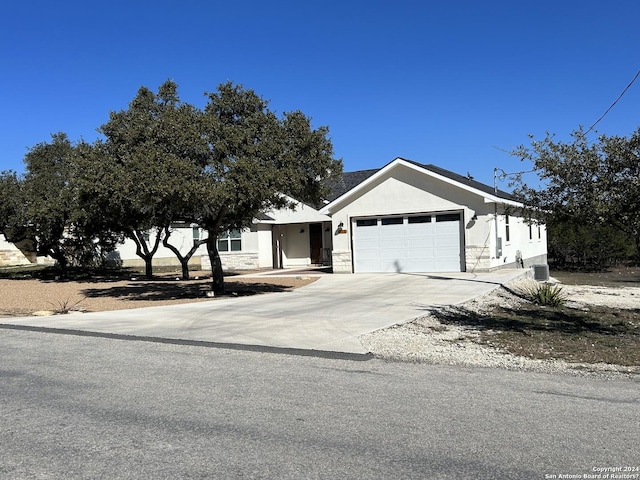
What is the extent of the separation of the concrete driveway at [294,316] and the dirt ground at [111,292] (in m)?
1.59

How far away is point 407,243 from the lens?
22828 mm

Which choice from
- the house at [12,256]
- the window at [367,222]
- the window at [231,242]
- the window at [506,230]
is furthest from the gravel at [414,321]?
the house at [12,256]

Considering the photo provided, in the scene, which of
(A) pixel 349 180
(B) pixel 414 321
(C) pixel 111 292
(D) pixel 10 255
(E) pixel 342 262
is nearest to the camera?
(B) pixel 414 321

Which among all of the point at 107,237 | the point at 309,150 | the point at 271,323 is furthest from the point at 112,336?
the point at 107,237

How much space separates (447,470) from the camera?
12.9ft

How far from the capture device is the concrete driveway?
9.66m

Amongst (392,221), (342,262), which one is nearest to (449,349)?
(392,221)

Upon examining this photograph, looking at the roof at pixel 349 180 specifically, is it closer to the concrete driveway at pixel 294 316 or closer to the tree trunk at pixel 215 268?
the concrete driveway at pixel 294 316

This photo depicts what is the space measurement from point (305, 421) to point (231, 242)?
2550 cm

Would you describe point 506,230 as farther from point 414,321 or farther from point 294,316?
point 294,316

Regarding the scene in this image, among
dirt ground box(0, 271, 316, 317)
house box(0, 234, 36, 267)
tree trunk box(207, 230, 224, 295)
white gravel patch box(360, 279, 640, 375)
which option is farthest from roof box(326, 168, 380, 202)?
house box(0, 234, 36, 267)

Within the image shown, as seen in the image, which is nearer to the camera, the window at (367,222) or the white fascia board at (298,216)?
the window at (367,222)

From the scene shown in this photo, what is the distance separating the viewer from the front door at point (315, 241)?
29719mm

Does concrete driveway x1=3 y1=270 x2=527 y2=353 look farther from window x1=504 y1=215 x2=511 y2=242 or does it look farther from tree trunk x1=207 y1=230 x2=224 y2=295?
window x1=504 y1=215 x2=511 y2=242
